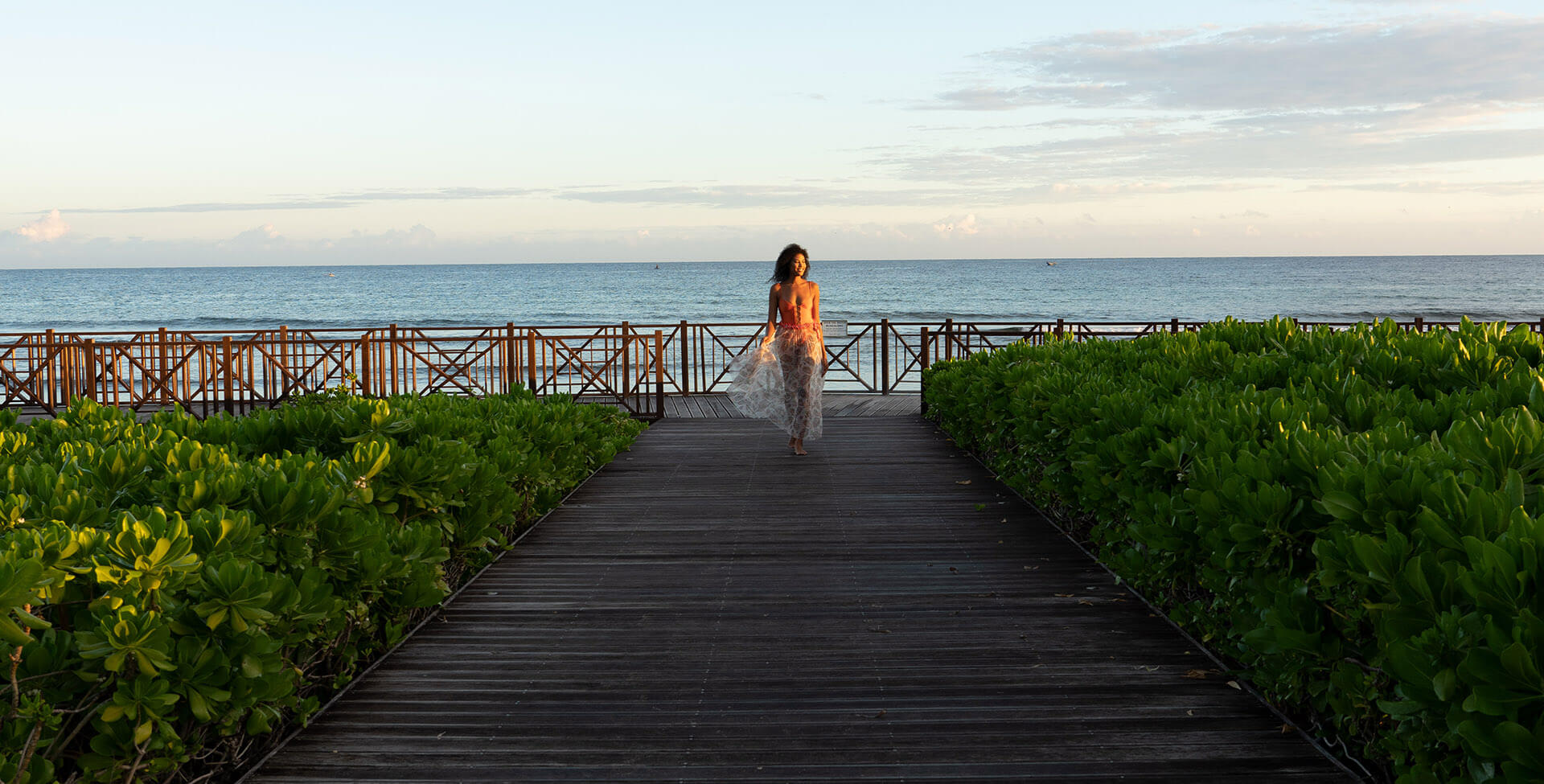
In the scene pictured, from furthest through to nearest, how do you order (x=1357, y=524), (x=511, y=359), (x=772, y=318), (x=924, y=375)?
(x=511, y=359), (x=924, y=375), (x=772, y=318), (x=1357, y=524)

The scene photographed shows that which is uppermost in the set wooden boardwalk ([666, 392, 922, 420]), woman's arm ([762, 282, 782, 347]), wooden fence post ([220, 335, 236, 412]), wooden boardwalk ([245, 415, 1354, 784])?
woman's arm ([762, 282, 782, 347])

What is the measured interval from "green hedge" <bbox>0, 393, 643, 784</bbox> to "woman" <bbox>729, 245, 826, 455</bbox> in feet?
13.1

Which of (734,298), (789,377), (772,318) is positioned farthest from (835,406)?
(734,298)

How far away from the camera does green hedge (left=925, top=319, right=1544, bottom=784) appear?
1939 millimetres

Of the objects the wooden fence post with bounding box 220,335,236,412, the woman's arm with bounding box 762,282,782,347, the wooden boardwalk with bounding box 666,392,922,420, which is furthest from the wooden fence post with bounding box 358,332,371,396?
the woman's arm with bounding box 762,282,782,347

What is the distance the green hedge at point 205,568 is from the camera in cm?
238

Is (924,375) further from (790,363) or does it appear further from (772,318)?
(772,318)

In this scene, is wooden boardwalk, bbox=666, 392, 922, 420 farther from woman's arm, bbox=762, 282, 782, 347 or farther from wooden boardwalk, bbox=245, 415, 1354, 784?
wooden boardwalk, bbox=245, 415, 1354, 784

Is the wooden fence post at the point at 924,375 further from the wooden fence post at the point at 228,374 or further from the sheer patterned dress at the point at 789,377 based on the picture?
the wooden fence post at the point at 228,374

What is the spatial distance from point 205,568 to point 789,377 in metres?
6.37

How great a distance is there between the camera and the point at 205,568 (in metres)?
2.61

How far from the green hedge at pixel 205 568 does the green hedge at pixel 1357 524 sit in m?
2.71

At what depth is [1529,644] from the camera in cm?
181

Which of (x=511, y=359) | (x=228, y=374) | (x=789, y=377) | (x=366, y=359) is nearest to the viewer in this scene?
(x=789, y=377)
